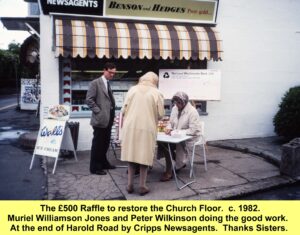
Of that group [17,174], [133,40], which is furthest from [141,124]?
[133,40]

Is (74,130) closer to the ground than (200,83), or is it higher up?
closer to the ground

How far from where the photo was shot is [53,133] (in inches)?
260

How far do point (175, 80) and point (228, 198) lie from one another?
376 centimetres

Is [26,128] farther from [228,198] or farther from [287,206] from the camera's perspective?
[287,206]

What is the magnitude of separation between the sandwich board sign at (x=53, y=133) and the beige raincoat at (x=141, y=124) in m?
1.98

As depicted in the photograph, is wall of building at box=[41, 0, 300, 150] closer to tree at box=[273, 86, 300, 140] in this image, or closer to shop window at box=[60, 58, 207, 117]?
shop window at box=[60, 58, 207, 117]

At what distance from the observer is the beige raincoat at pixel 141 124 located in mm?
4988

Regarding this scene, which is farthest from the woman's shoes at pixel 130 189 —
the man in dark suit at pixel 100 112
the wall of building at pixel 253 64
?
the wall of building at pixel 253 64

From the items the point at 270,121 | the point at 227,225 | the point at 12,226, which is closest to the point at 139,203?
the point at 227,225

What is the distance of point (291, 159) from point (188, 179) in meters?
1.92

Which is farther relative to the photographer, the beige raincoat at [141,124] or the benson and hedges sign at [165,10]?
the benson and hedges sign at [165,10]

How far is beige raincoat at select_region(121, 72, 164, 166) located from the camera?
16.4 feet

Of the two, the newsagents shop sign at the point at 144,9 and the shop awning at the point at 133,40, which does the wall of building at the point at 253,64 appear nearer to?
the newsagents shop sign at the point at 144,9

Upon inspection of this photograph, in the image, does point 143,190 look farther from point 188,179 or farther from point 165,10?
point 165,10
